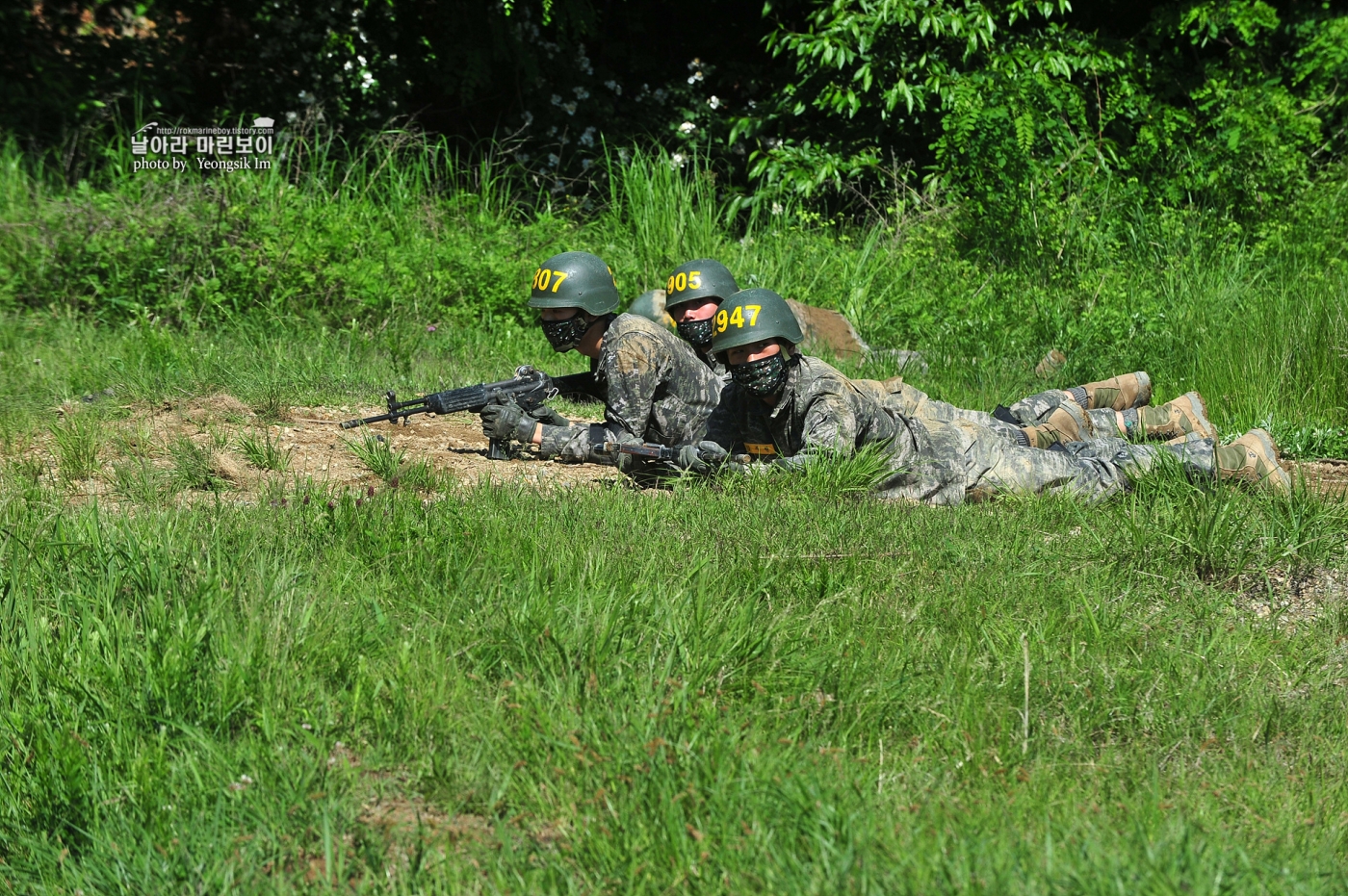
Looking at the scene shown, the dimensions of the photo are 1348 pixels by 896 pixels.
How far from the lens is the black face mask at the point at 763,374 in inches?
218

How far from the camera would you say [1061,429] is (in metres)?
6.78

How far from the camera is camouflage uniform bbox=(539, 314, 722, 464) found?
249 inches

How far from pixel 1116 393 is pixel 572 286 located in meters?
3.31

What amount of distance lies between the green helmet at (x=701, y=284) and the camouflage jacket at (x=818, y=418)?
2.46 feet

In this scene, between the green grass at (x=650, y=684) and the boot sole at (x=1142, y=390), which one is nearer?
the green grass at (x=650, y=684)

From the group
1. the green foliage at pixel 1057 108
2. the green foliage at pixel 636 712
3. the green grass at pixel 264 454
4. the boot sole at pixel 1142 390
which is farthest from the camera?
the green foliage at pixel 1057 108

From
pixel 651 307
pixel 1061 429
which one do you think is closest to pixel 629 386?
pixel 651 307

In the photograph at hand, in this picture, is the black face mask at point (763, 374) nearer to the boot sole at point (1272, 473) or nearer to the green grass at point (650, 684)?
the green grass at point (650, 684)

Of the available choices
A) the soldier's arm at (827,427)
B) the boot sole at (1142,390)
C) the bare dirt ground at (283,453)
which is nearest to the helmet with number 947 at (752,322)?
the soldier's arm at (827,427)

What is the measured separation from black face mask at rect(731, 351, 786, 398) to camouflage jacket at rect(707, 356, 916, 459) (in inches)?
4.0

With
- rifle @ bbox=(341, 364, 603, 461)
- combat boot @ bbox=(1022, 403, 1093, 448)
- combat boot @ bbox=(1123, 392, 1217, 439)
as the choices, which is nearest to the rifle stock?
rifle @ bbox=(341, 364, 603, 461)

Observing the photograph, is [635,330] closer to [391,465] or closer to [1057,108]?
[391,465]

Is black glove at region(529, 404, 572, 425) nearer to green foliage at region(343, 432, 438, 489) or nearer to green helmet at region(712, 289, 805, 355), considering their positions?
green foliage at region(343, 432, 438, 489)

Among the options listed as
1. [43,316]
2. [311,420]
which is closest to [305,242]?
[43,316]
